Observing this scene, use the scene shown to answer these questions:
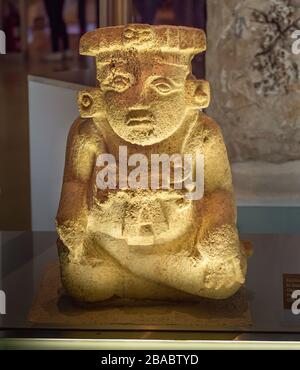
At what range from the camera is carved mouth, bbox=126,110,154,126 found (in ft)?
5.97

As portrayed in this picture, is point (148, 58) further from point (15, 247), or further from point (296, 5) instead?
point (15, 247)

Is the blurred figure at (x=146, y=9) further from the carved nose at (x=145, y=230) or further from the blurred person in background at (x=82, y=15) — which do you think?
the carved nose at (x=145, y=230)

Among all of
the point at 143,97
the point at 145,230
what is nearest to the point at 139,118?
the point at 143,97

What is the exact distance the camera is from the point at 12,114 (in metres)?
2.16

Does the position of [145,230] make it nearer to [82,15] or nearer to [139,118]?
[139,118]

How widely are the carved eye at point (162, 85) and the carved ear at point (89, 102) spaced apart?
18 cm

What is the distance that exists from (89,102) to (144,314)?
2.15 ft

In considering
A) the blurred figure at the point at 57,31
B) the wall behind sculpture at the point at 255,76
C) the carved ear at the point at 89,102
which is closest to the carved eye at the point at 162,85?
the carved ear at the point at 89,102

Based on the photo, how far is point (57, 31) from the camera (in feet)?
6.32

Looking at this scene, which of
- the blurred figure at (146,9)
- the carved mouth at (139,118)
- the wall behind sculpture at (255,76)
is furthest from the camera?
the wall behind sculpture at (255,76)

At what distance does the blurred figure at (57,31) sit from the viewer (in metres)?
1.91

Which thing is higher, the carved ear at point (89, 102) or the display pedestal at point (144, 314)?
the carved ear at point (89, 102)

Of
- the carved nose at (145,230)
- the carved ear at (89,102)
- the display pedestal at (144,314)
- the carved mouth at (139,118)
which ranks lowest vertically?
the display pedestal at (144,314)

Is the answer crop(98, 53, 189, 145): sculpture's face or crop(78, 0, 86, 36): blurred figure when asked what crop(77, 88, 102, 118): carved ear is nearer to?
crop(98, 53, 189, 145): sculpture's face
